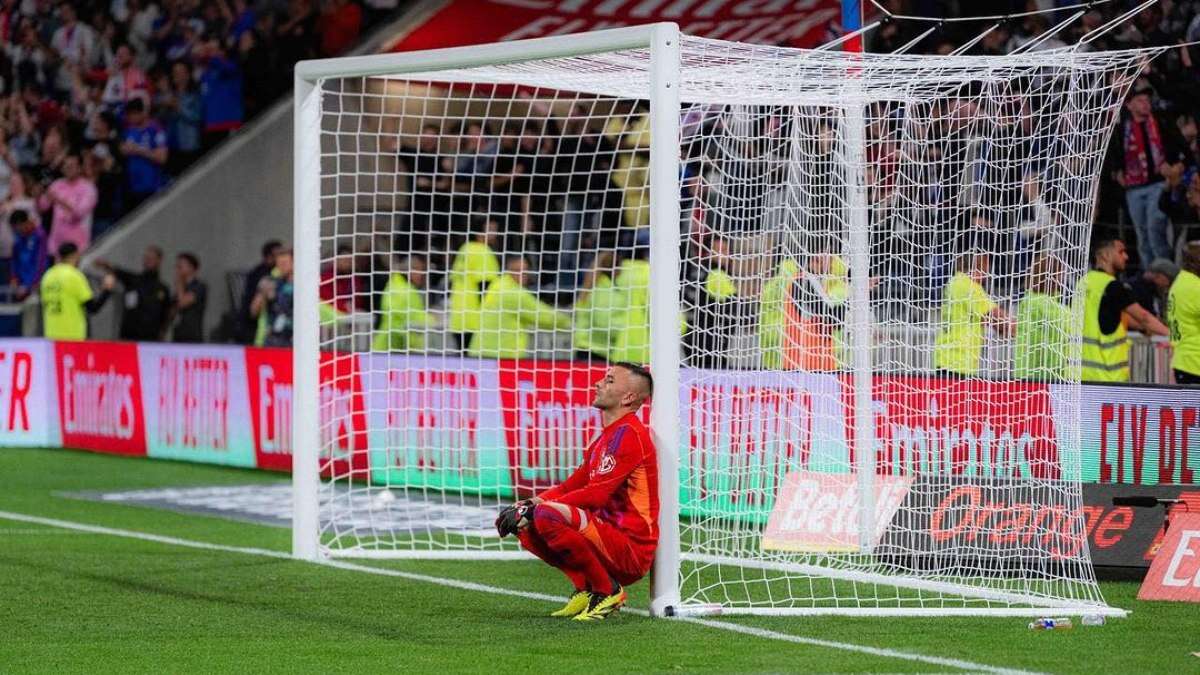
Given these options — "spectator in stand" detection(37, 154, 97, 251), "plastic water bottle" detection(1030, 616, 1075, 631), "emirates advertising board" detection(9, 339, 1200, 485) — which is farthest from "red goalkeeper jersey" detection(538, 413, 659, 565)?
"spectator in stand" detection(37, 154, 97, 251)

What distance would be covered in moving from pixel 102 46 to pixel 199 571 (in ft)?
57.8

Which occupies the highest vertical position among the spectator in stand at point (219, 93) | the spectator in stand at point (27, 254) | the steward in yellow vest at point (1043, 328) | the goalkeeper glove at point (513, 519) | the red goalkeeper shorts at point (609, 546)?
the spectator in stand at point (219, 93)

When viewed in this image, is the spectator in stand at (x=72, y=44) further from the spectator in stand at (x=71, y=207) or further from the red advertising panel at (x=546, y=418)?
the red advertising panel at (x=546, y=418)

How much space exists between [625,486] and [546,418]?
5861 mm

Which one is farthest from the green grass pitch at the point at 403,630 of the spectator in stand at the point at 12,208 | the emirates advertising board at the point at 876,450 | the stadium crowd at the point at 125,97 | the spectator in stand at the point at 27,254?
the spectator in stand at the point at 12,208

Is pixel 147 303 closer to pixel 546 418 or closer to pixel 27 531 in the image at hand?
pixel 546 418

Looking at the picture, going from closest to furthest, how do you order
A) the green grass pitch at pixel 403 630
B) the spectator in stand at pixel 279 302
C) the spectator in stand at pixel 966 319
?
the green grass pitch at pixel 403 630 → the spectator in stand at pixel 966 319 → the spectator in stand at pixel 279 302

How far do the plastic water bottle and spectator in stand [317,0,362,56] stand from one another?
16.3 m

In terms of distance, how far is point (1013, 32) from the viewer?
54.8 ft

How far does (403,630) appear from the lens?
8664 millimetres

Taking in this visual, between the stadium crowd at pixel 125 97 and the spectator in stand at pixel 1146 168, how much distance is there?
1085cm

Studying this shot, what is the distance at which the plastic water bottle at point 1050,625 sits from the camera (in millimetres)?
8656

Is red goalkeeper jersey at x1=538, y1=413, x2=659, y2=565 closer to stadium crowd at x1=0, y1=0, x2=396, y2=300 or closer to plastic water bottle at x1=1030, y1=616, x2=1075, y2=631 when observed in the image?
plastic water bottle at x1=1030, y1=616, x2=1075, y2=631

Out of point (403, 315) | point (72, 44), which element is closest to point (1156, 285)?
point (403, 315)
